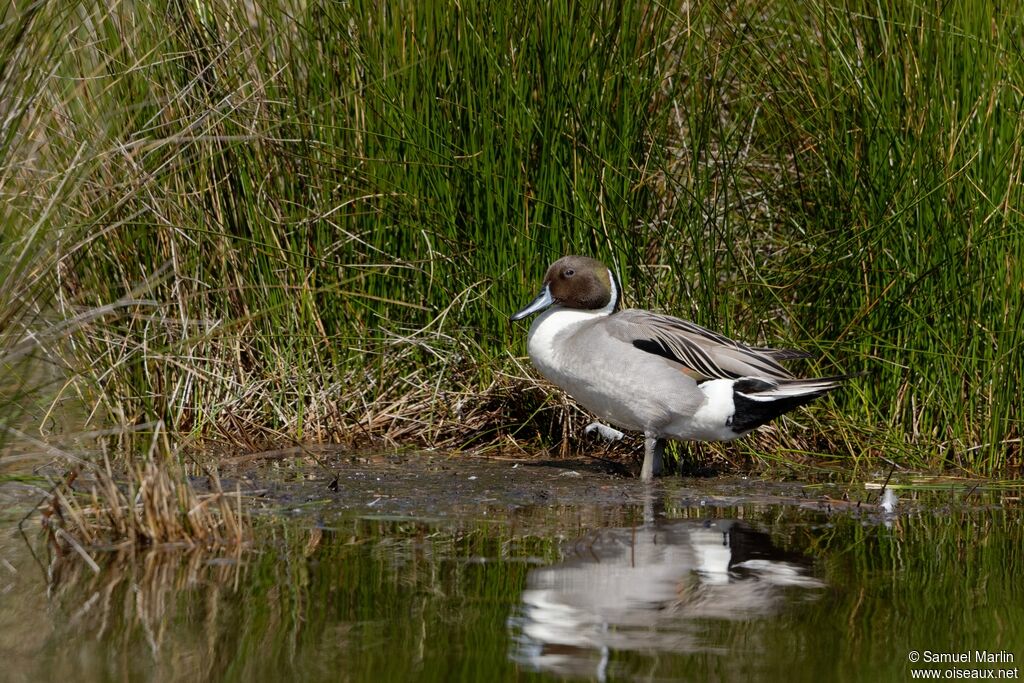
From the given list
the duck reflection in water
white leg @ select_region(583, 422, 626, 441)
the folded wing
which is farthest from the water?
white leg @ select_region(583, 422, 626, 441)

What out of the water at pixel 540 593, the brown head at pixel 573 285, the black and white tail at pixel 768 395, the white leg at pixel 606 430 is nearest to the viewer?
the water at pixel 540 593

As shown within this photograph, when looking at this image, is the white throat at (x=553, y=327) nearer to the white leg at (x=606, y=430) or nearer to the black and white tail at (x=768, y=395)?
the white leg at (x=606, y=430)

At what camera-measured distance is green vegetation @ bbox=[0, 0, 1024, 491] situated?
6043mm

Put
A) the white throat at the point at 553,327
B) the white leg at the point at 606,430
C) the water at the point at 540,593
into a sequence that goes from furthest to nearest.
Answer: the white leg at the point at 606,430 < the white throat at the point at 553,327 < the water at the point at 540,593

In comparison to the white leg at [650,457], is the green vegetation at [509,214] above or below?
above

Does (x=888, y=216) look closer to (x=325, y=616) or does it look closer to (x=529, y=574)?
(x=529, y=574)

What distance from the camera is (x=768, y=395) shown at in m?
5.71

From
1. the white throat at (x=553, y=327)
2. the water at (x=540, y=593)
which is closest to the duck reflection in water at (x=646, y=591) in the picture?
the water at (x=540, y=593)

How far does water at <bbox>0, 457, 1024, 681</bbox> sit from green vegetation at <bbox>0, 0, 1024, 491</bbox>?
962 millimetres

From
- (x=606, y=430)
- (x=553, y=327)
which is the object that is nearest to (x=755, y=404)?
(x=606, y=430)

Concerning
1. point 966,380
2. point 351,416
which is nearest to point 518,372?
point 351,416

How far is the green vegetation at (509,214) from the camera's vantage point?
6.04 meters

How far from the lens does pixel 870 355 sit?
245 inches

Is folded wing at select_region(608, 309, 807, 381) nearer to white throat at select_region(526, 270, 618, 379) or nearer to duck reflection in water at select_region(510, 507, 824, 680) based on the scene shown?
white throat at select_region(526, 270, 618, 379)
